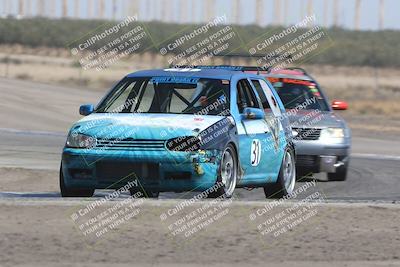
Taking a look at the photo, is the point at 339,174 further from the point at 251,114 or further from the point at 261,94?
the point at 251,114

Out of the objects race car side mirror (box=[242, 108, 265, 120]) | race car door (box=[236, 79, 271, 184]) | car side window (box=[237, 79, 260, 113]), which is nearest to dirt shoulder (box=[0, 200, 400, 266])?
race car door (box=[236, 79, 271, 184])

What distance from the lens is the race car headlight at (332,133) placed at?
18.3 m

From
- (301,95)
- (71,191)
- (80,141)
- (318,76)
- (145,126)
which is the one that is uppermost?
(145,126)

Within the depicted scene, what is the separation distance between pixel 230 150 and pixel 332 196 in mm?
3550

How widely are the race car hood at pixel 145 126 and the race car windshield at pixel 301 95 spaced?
601 centimetres

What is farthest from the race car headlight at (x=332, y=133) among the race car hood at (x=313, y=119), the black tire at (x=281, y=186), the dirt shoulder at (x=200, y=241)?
the dirt shoulder at (x=200, y=241)

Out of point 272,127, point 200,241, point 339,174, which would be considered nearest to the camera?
point 200,241

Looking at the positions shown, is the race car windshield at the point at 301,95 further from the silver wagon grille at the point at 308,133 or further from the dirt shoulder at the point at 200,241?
the dirt shoulder at the point at 200,241

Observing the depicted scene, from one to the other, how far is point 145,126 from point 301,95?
684cm

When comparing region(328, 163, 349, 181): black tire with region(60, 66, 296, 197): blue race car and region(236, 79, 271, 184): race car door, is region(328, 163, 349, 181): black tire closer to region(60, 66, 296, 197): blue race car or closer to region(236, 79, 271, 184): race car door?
region(60, 66, 296, 197): blue race car

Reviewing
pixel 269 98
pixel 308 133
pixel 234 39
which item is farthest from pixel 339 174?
pixel 234 39

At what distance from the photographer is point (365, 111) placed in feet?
145

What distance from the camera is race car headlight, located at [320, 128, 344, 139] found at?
18328mm

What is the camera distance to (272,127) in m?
14.3
